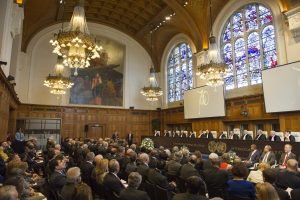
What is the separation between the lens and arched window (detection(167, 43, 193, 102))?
17.6 metres

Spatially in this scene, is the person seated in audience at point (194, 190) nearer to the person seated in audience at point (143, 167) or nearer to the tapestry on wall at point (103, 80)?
the person seated in audience at point (143, 167)

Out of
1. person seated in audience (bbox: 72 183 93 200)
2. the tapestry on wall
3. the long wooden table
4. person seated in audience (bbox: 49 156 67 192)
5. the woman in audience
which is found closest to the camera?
person seated in audience (bbox: 72 183 93 200)

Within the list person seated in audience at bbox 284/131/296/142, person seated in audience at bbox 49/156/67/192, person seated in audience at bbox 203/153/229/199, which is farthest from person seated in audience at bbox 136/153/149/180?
person seated in audience at bbox 284/131/296/142

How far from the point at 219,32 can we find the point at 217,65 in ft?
19.8

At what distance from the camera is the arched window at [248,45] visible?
473 inches

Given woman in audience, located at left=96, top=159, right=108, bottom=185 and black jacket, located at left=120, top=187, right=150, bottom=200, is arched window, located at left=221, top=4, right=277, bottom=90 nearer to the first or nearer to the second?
woman in audience, located at left=96, top=159, right=108, bottom=185

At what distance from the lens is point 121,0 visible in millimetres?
16156

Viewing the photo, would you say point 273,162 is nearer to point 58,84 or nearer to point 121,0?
point 58,84

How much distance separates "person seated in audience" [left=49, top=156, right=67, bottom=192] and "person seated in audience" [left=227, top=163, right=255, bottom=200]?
259 cm

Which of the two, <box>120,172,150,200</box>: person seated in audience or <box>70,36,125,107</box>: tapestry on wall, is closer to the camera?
<box>120,172,150,200</box>: person seated in audience

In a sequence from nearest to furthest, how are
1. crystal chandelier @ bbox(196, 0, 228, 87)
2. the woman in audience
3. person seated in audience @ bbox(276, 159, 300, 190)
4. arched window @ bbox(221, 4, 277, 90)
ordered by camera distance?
person seated in audience @ bbox(276, 159, 300, 190)
the woman in audience
crystal chandelier @ bbox(196, 0, 228, 87)
arched window @ bbox(221, 4, 277, 90)

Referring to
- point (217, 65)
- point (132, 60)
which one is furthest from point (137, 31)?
point (217, 65)

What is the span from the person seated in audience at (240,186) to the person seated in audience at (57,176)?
259cm

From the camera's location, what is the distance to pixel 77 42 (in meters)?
6.73
